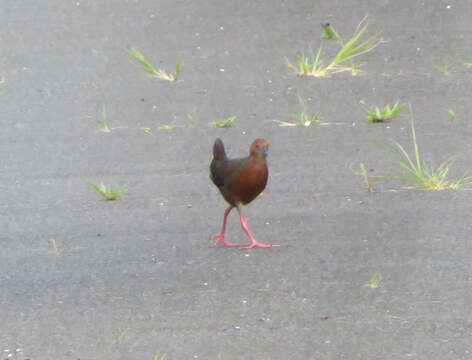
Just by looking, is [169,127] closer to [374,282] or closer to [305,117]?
[305,117]

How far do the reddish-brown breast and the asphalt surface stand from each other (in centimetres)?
35

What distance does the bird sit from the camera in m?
5.28

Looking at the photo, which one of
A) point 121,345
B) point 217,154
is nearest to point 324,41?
point 217,154

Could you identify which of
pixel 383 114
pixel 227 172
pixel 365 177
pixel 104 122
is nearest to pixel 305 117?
pixel 383 114

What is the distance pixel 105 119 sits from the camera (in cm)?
Answer: 805

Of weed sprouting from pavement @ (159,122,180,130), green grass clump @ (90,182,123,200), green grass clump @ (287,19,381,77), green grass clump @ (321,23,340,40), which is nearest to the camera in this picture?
green grass clump @ (90,182,123,200)

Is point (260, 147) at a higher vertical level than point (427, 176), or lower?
higher

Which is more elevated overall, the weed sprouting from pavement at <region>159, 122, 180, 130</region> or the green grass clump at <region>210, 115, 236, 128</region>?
the green grass clump at <region>210, 115, 236, 128</region>

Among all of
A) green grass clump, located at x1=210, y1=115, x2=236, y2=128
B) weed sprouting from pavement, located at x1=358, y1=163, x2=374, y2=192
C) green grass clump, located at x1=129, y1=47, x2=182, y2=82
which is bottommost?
weed sprouting from pavement, located at x1=358, y1=163, x2=374, y2=192

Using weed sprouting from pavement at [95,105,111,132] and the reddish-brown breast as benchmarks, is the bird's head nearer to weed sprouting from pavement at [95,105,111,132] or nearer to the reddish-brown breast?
the reddish-brown breast

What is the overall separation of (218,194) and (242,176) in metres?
1.12

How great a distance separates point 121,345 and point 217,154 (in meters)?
1.59

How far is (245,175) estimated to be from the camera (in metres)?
5.29

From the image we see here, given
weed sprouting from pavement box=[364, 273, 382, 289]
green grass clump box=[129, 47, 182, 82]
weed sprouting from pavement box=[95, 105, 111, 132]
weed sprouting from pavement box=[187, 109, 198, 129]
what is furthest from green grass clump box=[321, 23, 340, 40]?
weed sprouting from pavement box=[364, 273, 382, 289]
